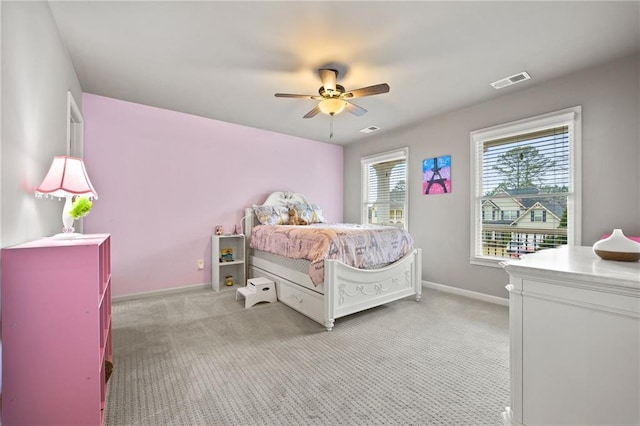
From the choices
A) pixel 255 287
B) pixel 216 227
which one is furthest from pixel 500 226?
pixel 216 227

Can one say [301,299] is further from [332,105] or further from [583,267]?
[583,267]

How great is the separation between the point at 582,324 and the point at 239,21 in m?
2.57

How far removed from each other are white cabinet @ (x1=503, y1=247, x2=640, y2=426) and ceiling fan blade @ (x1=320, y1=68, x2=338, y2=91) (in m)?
2.12

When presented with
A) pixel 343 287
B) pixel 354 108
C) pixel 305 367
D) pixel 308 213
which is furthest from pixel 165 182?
pixel 305 367

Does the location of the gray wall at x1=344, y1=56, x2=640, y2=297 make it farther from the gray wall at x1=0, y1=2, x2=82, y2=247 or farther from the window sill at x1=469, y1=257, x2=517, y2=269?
the gray wall at x1=0, y1=2, x2=82, y2=247

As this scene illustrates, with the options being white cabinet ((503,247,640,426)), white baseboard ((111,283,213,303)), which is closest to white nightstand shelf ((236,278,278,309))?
white baseboard ((111,283,213,303))

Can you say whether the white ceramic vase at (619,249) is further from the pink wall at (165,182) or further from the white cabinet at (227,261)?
the pink wall at (165,182)

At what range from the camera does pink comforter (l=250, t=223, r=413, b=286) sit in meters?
2.68

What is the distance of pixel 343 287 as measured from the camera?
2.68 m

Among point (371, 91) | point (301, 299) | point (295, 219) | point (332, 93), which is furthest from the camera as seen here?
point (295, 219)

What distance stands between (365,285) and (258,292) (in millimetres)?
1285

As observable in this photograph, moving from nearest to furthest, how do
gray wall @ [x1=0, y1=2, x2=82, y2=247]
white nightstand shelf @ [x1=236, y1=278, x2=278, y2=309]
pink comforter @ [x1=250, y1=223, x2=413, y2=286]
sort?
gray wall @ [x1=0, y1=2, x2=82, y2=247] < pink comforter @ [x1=250, y1=223, x2=413, y2=286] < white nightstand shelf @ [x1=236, y1=278, x2=278, y2=309]

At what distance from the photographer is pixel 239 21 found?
199cm

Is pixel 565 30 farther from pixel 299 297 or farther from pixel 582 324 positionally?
pixel 299 297
